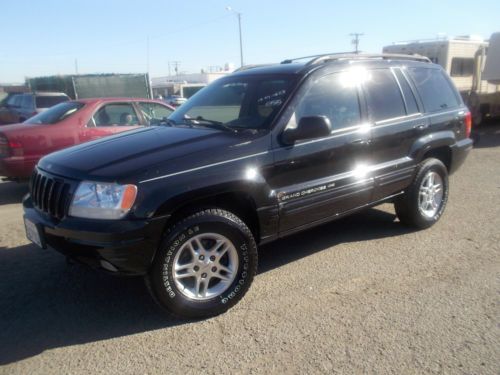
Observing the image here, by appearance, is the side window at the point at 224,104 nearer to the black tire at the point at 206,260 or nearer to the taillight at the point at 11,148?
the black tire at the point at 206,260

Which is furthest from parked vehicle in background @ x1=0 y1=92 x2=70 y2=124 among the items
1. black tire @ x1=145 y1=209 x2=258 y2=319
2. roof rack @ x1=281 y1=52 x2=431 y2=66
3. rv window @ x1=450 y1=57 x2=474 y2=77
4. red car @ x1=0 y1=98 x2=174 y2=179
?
rv window @ x1=450 y1=57 x2=474 y2=77

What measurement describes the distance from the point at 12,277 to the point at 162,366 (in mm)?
2039

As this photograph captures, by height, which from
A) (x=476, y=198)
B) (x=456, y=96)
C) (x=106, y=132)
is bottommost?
(x=476, y=198)

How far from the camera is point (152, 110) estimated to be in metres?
8.02

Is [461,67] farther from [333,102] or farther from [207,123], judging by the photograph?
[207,123]

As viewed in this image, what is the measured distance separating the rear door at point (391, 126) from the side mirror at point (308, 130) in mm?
916

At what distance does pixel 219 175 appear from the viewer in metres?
3.12

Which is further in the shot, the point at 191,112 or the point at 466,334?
the point at 191,112

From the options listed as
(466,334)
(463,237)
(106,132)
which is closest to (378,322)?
(466,334)

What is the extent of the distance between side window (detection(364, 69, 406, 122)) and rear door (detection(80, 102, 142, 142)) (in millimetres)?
4169

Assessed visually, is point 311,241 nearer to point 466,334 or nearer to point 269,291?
point 269,291

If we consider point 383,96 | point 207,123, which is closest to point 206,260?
point 207,123

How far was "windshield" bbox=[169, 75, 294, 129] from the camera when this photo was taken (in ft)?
12.2

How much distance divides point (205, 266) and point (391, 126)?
94.7 inches
